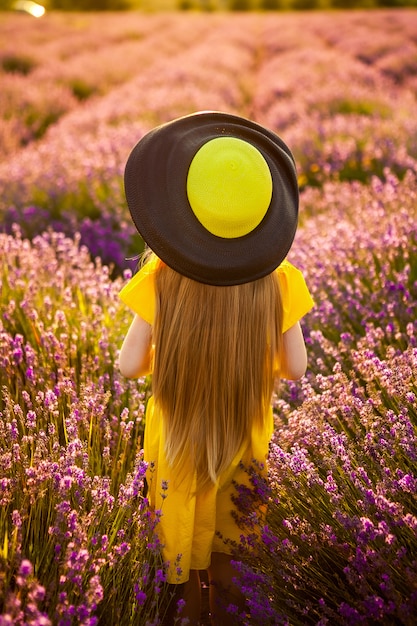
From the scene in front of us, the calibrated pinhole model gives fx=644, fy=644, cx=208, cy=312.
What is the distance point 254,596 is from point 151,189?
1.24m

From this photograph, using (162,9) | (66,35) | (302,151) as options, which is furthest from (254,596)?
(162,9)

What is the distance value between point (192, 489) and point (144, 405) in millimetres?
665

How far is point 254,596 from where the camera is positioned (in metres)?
1.91

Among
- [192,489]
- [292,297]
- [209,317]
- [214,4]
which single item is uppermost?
[214,4]

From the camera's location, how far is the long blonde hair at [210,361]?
2053 millimetres

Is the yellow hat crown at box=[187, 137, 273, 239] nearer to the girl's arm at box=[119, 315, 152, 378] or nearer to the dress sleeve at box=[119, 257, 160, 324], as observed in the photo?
the dress sleeve at box=[119, 257, 160, 324]

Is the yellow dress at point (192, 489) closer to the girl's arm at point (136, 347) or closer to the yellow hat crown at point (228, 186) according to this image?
the girl's arm at point (136, 347)

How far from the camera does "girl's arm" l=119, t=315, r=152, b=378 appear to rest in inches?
84.4

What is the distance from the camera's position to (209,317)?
205 cm

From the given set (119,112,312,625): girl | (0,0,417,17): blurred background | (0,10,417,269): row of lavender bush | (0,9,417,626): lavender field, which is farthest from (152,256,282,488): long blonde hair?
(0,0,417,17): blurred background

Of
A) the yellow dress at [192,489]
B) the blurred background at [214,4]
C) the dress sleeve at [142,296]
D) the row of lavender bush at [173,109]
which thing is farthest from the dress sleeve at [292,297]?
the blurred background at [214,4]

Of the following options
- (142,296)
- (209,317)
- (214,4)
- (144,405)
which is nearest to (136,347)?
(142,296)

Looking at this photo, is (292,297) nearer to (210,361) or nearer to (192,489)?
(210,361)

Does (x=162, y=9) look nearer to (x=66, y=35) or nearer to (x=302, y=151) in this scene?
(x=66, y=35)
